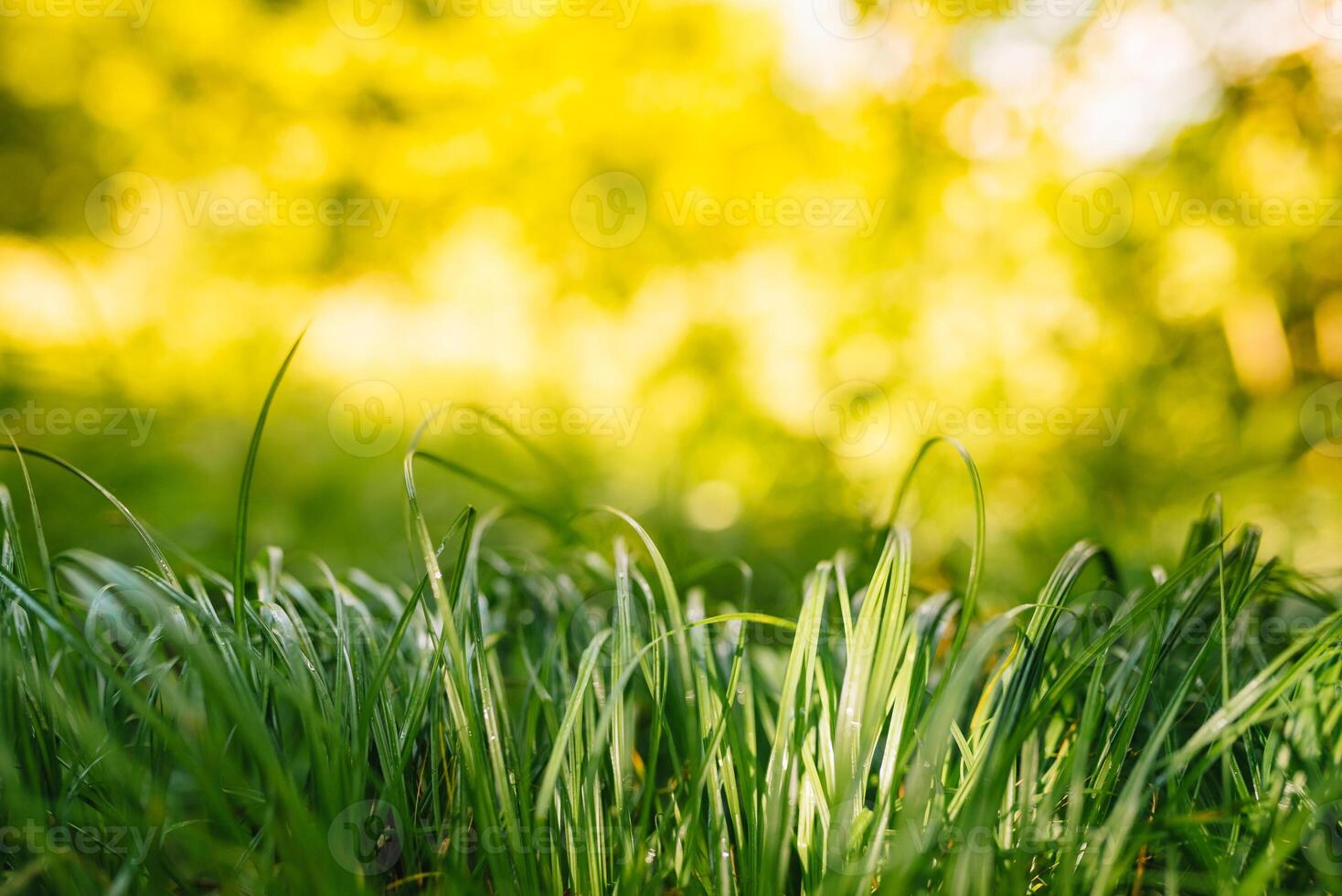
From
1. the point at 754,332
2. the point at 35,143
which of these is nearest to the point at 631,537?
the point at 754,332

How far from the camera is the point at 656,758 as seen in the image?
586 mm

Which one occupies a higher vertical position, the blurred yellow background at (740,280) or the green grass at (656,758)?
the blurred yellow background at (740,280)

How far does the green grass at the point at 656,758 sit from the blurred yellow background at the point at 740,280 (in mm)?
382

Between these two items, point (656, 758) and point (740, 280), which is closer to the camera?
point (656, 758)

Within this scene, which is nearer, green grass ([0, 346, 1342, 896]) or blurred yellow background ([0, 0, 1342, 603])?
green grass ([0, 346, 1342, 896])

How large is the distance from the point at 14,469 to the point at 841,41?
6.83ft

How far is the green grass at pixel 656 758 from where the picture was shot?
49cm

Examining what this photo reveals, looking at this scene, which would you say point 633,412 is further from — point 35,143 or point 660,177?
point 35,143

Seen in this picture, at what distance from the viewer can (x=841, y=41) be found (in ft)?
5.39

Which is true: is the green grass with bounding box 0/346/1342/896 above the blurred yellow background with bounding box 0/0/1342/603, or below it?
below

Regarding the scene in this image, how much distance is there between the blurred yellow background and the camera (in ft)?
4.88

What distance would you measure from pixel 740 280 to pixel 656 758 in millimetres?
1490

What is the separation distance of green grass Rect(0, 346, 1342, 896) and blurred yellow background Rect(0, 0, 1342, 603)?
382 millimetres

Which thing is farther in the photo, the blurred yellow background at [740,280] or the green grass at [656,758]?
the blurred yellow background at [740,280]
